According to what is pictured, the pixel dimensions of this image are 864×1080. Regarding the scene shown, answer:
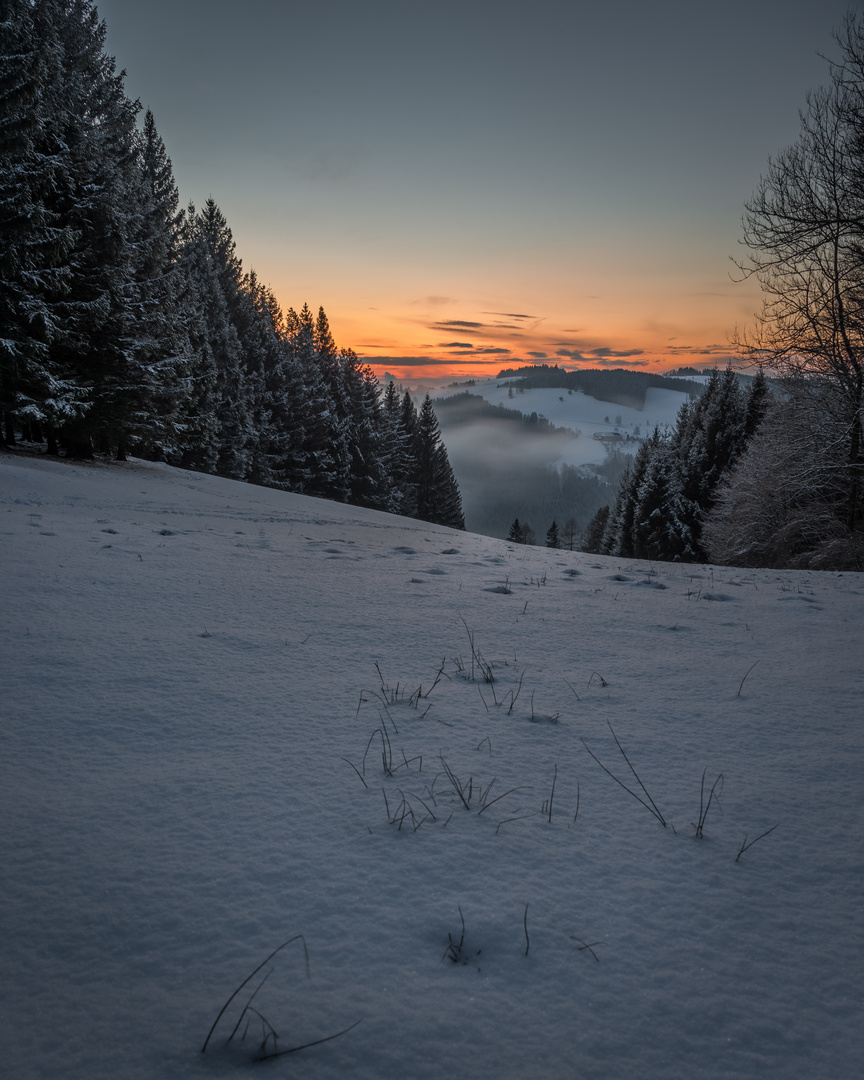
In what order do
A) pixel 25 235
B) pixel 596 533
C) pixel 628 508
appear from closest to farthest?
pixel 25 235 → pixel 628 508 → pixel 596 533

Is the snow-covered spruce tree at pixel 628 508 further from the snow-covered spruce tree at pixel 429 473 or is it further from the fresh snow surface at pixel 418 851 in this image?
the fresh snow surface at pixel 418 851

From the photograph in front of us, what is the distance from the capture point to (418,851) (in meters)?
1.54

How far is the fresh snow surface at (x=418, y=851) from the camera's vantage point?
1.06 metres

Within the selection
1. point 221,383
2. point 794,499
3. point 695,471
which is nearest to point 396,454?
point 221,383

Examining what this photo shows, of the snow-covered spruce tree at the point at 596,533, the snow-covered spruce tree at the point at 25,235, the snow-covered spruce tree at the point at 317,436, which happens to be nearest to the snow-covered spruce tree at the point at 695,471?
the snow-covered spruce tree at the point at 317,436

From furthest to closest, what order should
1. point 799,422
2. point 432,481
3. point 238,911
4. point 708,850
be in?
1. point 432,481
2. point 799,422
3. point 708,850
4. point 238,911

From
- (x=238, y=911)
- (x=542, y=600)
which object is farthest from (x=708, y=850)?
(x=542, y=600)

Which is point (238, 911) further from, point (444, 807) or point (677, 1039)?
point (677, 1039)

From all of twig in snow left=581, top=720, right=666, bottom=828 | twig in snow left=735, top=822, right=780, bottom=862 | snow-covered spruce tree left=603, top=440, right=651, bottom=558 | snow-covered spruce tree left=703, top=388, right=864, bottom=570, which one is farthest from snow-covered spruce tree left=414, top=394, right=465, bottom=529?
twig in snow left=735, top=822, right=780, bottom=862

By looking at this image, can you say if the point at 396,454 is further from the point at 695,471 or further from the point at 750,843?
the point at 750,843

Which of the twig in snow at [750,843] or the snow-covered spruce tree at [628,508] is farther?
the snow-covered spruce tree at [628,508]

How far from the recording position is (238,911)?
130 centimetres

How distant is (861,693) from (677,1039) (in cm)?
241

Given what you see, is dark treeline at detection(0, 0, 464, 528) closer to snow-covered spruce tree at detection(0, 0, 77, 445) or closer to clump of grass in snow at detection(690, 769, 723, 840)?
snow-covered spruce tree at detection(0, 0, 77, 445)
